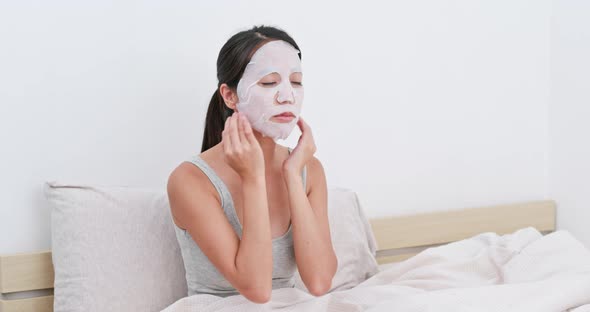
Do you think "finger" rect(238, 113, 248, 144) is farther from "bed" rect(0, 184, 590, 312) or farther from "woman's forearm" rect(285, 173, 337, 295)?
"bed" rect(0, 184, 590, 312)

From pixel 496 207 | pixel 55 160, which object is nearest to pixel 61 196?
pixel 55 160

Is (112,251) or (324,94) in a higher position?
(324,94)

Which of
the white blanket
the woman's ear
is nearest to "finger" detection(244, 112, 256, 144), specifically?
the woman's ear

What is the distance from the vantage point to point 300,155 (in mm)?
1800

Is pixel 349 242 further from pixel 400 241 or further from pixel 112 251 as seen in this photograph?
pixel 112 251

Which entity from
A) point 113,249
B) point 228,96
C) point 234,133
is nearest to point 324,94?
point 228,96

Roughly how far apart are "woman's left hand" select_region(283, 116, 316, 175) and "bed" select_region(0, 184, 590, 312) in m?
0.28

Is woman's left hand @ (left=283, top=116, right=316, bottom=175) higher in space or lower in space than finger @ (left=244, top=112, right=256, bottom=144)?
lower

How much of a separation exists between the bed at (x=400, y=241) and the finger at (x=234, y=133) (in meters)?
0.34

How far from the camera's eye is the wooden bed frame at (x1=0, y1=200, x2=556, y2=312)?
6.14ft

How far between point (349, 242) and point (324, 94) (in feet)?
1.56

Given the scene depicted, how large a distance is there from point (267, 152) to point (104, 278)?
0.48 metres

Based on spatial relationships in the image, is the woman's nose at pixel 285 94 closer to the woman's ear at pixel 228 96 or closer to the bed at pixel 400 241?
the woman's ear at pixel 228 96

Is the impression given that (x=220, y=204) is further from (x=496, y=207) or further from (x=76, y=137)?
(x=496, y=207)
